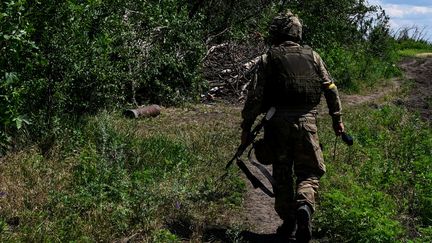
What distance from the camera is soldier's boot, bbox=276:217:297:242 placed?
541 cm

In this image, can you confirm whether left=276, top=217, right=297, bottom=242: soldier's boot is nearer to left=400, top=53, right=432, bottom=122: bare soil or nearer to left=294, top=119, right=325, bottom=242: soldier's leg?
left=294, top=119, right=325, bottom=242: soldier's leg

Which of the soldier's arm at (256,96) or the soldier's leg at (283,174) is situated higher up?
the soldier's arm at (256,96)

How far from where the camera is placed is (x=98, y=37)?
26.1 feet

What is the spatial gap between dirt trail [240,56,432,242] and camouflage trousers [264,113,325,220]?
1.34 feet

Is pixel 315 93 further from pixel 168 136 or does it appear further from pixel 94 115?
pixel 94 115

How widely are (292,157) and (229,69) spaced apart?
7349mm

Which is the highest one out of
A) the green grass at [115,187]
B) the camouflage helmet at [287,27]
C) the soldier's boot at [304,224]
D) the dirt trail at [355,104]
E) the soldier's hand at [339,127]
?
the camouflage helmet at [287,27]

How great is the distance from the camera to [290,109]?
532 centimetres

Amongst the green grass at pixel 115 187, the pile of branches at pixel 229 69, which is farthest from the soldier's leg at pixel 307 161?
the pile of branches at pixel 229 69

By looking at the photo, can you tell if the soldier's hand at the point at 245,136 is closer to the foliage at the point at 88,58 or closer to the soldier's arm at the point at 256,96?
the soldier's arm at the point at 256,96

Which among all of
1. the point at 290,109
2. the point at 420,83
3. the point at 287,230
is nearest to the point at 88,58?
the point at 290,109

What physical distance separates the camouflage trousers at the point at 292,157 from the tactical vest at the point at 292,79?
13 cm

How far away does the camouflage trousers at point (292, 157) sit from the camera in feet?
17.3

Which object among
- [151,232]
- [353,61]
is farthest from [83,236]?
[353,61]
